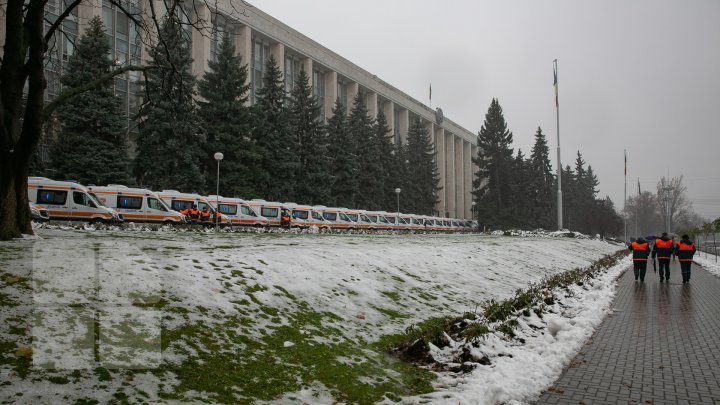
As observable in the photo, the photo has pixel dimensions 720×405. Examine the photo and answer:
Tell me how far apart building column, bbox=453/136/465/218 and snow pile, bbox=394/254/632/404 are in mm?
100880

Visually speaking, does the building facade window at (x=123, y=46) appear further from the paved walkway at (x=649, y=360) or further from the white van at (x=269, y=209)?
the paved walkway at (x=649, y=360)

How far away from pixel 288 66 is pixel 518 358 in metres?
64.8

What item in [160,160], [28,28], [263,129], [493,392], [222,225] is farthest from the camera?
[263,129]

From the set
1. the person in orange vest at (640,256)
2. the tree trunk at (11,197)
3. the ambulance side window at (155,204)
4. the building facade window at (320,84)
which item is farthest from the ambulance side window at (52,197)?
the building facade window at (320,84)

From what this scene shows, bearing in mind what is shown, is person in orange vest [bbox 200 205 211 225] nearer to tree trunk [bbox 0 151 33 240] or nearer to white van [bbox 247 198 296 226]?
white van [bbox 247 198 296 226]

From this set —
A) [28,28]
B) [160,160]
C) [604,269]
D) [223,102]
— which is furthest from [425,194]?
[28,28]

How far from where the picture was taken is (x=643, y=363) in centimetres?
700

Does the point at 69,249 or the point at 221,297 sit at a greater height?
the point at 69,249

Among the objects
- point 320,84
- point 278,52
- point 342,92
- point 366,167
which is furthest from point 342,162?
point 342,92

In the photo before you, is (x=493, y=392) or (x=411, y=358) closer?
(x=493, y=392)

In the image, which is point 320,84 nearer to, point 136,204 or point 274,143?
point 274,143

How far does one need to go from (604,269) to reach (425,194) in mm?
45551

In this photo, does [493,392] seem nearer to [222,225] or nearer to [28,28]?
[28,28]

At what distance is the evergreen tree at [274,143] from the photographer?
3981 cm
